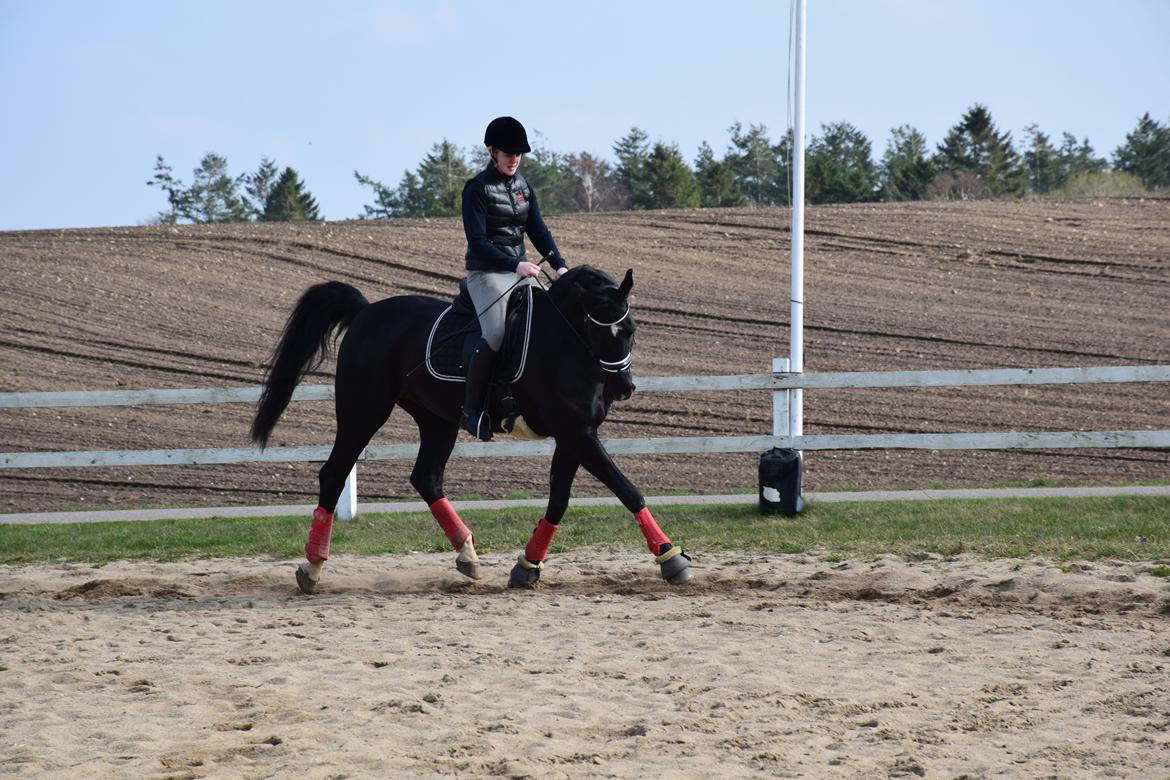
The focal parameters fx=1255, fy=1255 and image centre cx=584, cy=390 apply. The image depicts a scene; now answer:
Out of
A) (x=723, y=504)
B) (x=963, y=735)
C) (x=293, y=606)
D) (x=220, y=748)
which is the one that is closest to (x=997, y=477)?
(x=723, y=504)

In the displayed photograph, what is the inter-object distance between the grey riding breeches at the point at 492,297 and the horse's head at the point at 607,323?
1.69 ft

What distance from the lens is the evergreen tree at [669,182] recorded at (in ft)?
179

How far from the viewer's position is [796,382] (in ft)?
38.4

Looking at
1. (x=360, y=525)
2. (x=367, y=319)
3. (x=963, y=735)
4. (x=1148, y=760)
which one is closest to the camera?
(x=1148, y=760)

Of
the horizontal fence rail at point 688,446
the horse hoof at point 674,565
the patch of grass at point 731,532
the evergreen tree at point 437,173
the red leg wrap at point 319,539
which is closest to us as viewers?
the horse hoof at point 674,565

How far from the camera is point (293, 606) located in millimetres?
7953

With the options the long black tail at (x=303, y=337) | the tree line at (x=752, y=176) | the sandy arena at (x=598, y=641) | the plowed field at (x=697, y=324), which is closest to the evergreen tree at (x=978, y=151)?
the tree line at (x=752, y=176)

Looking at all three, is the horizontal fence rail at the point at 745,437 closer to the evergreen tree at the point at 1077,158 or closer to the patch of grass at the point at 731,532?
the patch of grass at the point at 731,532

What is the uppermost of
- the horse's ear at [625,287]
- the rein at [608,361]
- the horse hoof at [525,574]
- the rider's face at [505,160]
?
the rider's face at [505,160]

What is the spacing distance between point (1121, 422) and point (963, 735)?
14155 mm

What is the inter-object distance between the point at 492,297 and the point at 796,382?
14.0 ft

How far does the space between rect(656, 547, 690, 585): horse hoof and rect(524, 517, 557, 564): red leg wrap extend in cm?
76

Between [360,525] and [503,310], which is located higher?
[503,310]

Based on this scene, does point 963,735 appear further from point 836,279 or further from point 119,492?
point 836,279
